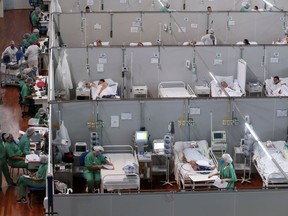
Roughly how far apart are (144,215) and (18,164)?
416cm

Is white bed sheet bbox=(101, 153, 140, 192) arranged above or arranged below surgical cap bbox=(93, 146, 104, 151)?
below

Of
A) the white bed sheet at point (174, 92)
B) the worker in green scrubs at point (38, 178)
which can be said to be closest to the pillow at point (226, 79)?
the white bed sheet at point (174, 92)

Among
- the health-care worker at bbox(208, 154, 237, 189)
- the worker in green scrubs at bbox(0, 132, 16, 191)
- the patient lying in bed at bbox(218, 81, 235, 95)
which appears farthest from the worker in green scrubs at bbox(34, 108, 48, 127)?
the health-care worker at bbox(208, 154, 237, 189)

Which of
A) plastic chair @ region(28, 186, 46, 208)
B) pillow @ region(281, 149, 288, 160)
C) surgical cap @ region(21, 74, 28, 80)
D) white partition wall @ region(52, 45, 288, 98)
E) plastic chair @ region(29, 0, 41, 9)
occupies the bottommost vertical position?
plastic chair @ region(28, 186, 46, 208)

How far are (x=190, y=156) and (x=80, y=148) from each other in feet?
7.35

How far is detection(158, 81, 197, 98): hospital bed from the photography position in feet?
50.4

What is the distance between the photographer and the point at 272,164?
12547 millimetres

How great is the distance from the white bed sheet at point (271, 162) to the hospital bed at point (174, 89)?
2933 millimetres

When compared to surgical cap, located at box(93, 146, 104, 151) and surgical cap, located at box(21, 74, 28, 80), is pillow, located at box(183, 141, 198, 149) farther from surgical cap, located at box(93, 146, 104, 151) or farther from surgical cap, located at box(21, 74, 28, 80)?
surgical cap, located at box(21, 74, 28, 80)

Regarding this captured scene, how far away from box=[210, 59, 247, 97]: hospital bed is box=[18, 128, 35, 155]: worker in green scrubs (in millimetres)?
4873

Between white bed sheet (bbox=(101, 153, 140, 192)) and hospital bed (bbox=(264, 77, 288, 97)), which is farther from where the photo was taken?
hospital bed (bbox=(264, 77, 288, 97))

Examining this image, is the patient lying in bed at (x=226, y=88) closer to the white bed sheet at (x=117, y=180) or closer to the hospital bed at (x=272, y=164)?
the hospital bed at (x=272, y=164)

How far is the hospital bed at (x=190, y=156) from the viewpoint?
40.5 ft

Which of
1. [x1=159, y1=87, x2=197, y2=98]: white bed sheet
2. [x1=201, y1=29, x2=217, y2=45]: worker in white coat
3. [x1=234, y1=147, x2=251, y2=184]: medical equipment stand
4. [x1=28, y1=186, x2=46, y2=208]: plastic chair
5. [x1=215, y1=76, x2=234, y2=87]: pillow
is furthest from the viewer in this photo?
[x1=201, y1=29, x2=217, y2=45]: worker in white coat
